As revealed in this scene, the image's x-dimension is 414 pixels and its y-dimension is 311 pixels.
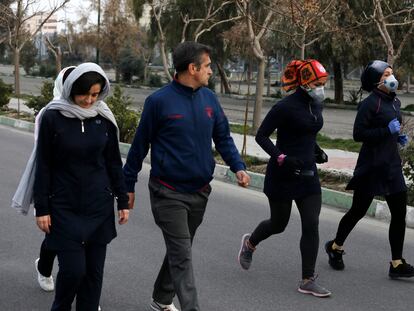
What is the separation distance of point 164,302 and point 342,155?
855cm

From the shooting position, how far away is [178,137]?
3.82m

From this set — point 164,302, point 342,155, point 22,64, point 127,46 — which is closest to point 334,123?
point 342,155

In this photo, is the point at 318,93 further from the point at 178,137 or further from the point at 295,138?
the point at 178,137

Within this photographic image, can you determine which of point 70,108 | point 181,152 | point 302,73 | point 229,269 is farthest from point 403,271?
point 70,108

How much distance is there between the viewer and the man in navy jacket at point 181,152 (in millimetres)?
3809

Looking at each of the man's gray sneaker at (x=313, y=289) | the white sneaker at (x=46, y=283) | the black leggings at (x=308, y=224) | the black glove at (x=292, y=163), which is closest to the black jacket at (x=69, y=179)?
the white sneaker at (x=46, y=283)

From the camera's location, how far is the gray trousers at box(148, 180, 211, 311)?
378 cm

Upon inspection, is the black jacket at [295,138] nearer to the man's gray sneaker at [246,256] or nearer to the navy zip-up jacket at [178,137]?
the man's gray sneaker at [246,256]

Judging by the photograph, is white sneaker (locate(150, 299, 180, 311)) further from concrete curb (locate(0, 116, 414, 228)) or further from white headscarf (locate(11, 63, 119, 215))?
concrete curb (locate(0, 116, 414, 228))

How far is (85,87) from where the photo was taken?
3.50 meters

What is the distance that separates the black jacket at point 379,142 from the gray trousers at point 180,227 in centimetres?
166

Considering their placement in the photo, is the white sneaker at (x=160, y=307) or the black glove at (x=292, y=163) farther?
the black glove at (x=292, y=163)

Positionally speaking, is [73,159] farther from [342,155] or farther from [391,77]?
[342,155]

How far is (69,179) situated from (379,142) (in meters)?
2.55
